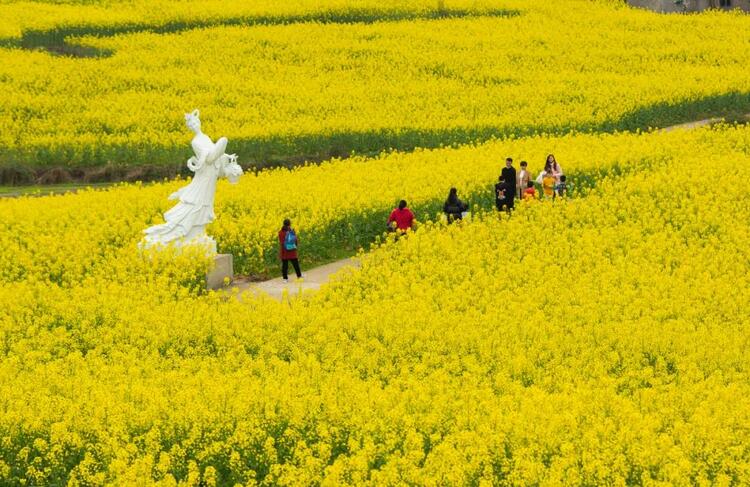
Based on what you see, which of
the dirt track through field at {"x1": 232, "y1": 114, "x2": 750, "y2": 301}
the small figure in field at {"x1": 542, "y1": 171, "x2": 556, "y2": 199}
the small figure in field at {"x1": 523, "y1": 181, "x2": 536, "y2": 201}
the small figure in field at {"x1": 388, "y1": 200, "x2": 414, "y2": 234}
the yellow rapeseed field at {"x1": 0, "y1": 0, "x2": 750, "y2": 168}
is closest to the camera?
the dirt track through field at {"x1": 232, "y1": 114, "x2": 750, "y2": 301}

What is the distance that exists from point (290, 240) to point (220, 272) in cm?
152

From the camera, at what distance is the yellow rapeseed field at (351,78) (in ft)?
139

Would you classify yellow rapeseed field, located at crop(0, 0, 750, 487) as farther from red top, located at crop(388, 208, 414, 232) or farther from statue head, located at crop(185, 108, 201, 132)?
statue head, located at crop(185, 108, 201, 132)

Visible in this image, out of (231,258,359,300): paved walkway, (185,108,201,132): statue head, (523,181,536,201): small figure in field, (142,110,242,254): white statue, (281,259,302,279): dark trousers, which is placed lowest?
(231,258,359,300): paved walkway

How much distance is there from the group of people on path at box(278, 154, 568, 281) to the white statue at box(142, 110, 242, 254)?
1453 mm

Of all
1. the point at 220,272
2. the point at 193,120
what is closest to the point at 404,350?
the point at 220,272

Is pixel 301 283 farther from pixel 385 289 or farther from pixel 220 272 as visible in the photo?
pixel 385 289

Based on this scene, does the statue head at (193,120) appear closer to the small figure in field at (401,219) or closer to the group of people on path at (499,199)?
the group of people on path at (499,199)

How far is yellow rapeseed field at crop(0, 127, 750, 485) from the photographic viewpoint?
14281mm

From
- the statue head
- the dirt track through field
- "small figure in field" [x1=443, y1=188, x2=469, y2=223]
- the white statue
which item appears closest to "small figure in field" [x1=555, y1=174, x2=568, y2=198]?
"small figure in field" [x1=443, y1=188, x2=469, y2=223]

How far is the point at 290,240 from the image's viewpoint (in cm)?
2520

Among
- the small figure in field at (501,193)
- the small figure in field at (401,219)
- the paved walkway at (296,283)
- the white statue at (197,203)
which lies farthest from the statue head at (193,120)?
the small figure in field at (501,193)

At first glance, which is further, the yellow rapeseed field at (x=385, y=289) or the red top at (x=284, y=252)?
the red top at (x=284, y=252)

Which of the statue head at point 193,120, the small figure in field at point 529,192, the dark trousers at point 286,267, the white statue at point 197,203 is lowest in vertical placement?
the dark trousers at point 286,267
